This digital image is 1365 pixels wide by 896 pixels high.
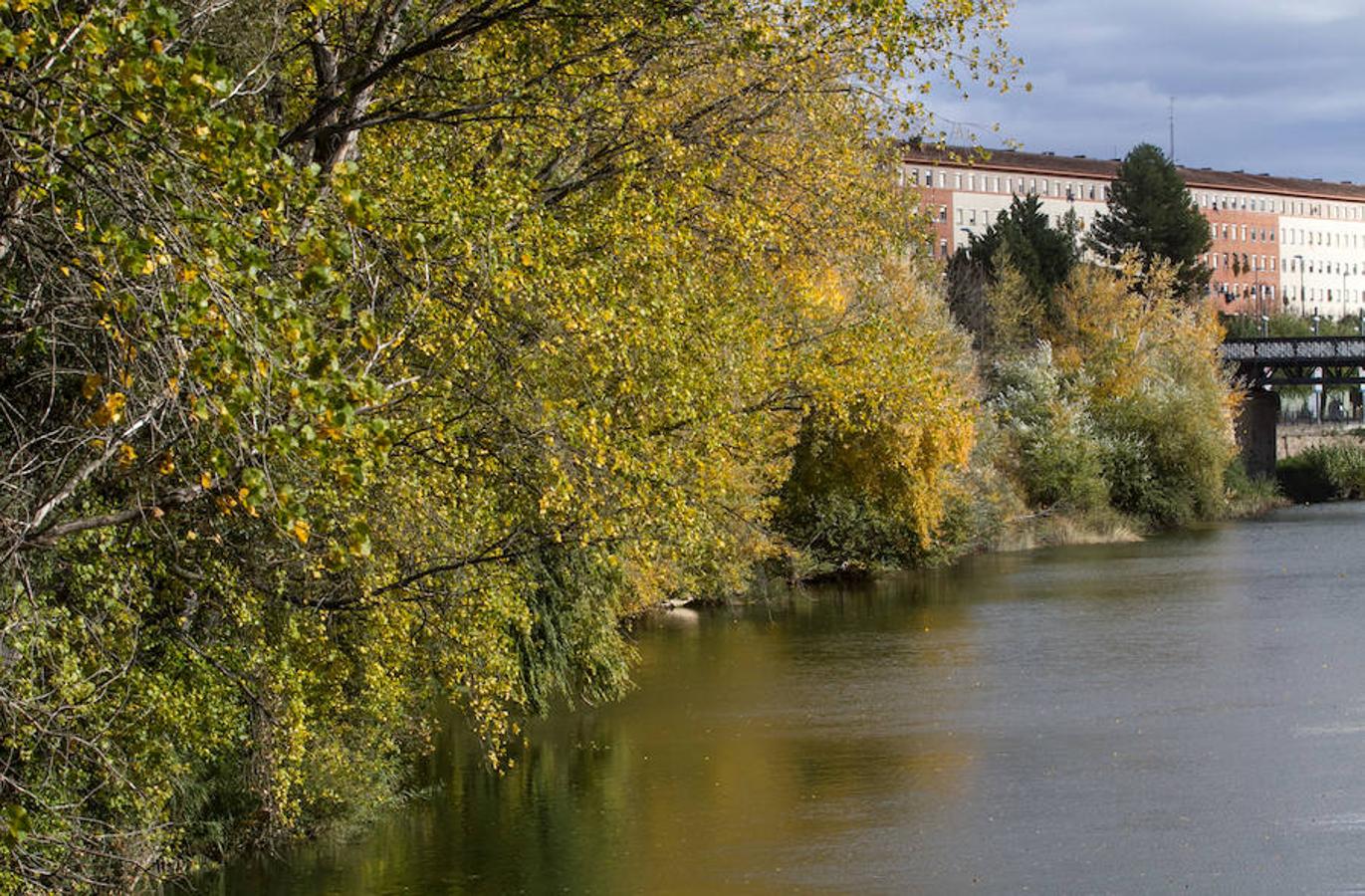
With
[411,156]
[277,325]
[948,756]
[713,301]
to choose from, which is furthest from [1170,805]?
[277,325]

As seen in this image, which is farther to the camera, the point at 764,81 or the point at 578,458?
the point at 764,81

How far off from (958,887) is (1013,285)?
200 feet

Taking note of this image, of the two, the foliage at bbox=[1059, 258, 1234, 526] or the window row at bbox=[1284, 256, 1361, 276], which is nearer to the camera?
the foliage at bbox=[1059, 258, 1234, 526]

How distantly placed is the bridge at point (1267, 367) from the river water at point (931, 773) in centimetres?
4236

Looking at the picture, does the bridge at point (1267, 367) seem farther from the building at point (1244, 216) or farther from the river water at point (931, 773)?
the river water at point (931, 773)

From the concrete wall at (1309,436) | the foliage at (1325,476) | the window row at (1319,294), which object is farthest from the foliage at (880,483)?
the window row at (1319,294)

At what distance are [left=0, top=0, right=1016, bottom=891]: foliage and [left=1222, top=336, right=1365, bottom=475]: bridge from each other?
5648 cm

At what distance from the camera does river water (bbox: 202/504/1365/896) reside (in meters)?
15.9

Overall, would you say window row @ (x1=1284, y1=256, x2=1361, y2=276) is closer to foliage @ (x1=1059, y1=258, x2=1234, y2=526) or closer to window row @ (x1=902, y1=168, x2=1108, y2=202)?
window row @ (x1=902, y1=168, x2=1108, y2=202)

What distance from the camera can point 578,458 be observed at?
1350cm

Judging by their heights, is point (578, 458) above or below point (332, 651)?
above

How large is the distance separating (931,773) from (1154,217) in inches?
3110

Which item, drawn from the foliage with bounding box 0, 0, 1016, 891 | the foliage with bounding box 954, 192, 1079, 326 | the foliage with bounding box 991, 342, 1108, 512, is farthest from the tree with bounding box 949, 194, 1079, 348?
the foliage with bounding box 0, 0, 1016, 891

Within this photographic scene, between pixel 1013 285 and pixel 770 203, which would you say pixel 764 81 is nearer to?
pixel 770 203
